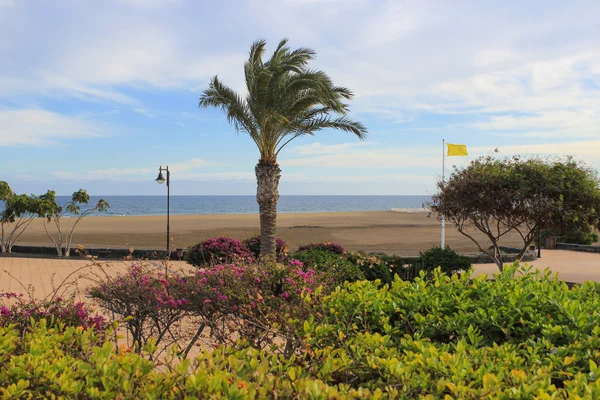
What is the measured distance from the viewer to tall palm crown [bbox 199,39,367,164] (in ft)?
54.9

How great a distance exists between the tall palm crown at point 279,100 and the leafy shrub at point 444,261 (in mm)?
5405

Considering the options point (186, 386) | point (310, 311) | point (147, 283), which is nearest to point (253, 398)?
point (186, 386)

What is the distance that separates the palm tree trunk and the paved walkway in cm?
324

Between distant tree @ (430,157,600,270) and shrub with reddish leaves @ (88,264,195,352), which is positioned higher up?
distant tree @ (430,157,600,270)

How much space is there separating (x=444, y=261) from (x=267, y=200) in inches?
254

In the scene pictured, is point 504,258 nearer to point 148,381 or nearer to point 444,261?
point 444,261

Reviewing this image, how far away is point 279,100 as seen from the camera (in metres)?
16.8

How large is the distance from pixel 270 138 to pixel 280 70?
2376 mm

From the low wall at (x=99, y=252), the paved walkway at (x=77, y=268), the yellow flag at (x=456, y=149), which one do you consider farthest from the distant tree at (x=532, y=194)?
the low wall at (x=99, y=252)

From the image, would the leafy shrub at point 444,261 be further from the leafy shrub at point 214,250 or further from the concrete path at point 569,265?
the leafy shrub at point 214,250

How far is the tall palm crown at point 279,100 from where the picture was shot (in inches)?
658

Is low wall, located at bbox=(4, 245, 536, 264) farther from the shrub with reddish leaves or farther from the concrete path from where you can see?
the shrub with reddish leaves

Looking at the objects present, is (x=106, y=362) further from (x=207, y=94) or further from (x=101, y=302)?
(x=207, y=94)

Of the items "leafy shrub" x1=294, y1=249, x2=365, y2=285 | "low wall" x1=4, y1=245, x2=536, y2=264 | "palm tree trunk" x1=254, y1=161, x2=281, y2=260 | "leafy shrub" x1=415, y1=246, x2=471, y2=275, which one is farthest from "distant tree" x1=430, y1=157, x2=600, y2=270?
"low wall" x1=4, y1=245, x2=536, y2=264
